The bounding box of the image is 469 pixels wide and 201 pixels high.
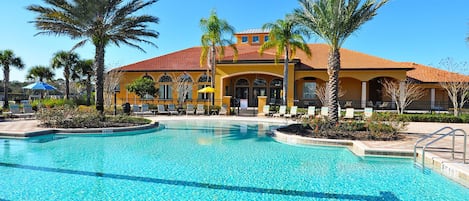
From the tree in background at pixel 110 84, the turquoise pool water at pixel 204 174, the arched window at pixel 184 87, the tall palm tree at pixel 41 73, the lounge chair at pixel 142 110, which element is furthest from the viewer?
the tall palm tree at pixel 41 73

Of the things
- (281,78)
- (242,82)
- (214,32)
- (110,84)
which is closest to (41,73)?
(110,84)

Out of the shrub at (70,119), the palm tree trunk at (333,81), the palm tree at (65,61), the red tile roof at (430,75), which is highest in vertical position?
the palm tree at (65,61)

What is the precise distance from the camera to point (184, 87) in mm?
28547

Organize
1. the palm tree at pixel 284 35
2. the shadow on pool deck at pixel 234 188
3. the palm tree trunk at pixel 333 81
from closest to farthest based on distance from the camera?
the shadow on pool deck at pixel 234 188, the palm tree trunk at pixel 333 81, the palm tree at pixel 284 35

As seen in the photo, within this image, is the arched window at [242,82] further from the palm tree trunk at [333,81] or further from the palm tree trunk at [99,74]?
the palm tree trunk at [333,81]

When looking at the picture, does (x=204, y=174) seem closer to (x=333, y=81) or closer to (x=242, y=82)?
(x=333, y=81)

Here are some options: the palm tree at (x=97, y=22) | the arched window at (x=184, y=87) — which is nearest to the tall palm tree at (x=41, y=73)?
the arched window at (x=184, y=87)

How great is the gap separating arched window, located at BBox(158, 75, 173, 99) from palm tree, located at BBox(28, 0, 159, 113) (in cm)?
1459

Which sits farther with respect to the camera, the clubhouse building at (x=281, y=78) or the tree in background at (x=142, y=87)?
the tree in background at (x=142, y=87)

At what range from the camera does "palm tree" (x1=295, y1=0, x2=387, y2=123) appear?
509 inches

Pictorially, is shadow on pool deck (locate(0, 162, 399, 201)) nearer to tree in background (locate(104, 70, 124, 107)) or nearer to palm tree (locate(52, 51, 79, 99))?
tree in background (locate(104, 70, 124, 107))

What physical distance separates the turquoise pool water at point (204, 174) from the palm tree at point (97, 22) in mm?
6702

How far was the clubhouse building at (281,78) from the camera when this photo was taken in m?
27.4

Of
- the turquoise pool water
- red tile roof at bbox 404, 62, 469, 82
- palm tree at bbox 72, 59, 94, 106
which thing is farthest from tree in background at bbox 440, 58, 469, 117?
palm tree at bbox 72, 59, 94, 106
